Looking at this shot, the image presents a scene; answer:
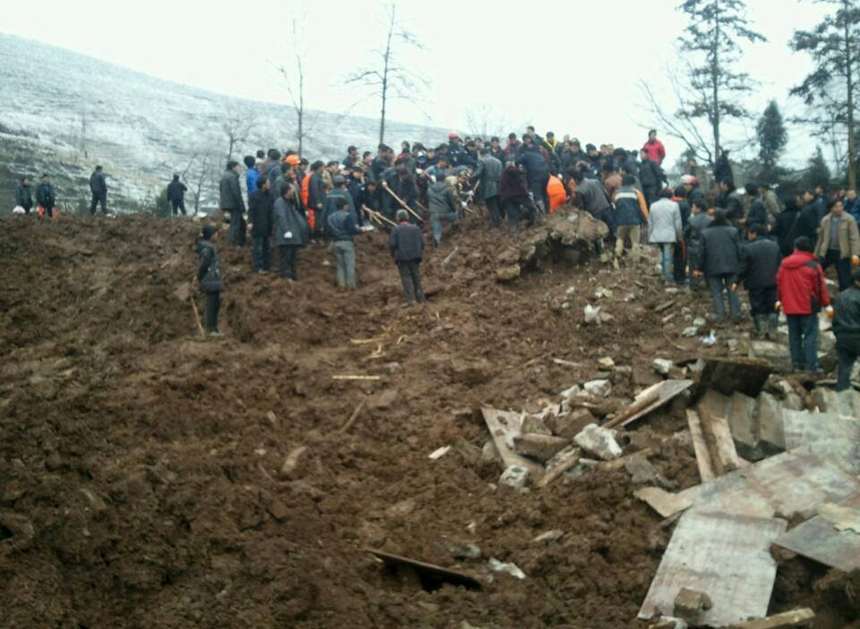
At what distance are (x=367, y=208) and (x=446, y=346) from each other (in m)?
6.69

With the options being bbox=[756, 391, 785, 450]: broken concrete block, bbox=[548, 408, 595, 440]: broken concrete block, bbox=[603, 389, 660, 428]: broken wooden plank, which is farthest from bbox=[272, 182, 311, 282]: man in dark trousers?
bbox=[756, 391, 785, 450]: broken concrete block

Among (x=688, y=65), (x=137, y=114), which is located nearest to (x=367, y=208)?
(x=688, y=65)

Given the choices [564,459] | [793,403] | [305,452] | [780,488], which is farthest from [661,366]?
[305,452]

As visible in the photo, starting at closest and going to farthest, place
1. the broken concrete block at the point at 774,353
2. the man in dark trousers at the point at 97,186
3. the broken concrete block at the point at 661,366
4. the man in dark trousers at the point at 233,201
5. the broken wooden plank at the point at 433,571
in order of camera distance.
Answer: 1. the broken wooden plank at the point at 433,571
2. the broken concrete block at the point at 661,366
3. the broken concrete block at the point at 774,353
4. the man in dark trousers at the point at 233,201
5. the man in dark trousers at the point at 97,186

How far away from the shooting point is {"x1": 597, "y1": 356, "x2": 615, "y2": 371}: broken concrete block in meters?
Result: 11.6

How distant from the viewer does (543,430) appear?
9.58m

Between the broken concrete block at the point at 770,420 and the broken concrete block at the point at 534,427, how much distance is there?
232cm

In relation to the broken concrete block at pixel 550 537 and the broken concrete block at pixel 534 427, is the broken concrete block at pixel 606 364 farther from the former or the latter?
the broken concrete block at pixel 550 537

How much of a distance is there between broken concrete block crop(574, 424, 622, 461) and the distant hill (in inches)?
1019

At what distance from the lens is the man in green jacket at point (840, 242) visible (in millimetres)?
13289

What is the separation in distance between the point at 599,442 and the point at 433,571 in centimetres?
263

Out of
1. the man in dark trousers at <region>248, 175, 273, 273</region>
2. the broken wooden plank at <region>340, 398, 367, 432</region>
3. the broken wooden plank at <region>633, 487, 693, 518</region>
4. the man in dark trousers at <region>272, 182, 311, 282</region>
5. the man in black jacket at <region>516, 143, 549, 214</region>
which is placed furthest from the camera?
the man in black jacket at <region>516, 143, 549, 214</region>

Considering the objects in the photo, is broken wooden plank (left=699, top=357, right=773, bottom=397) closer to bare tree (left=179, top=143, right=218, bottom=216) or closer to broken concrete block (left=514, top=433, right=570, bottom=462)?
broken concrete block (left=514, top=433, right=570, bottom=462)

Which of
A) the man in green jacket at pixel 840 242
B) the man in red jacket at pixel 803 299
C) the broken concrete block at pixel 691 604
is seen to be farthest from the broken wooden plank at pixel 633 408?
the man in green jacket at pixel 840 242
